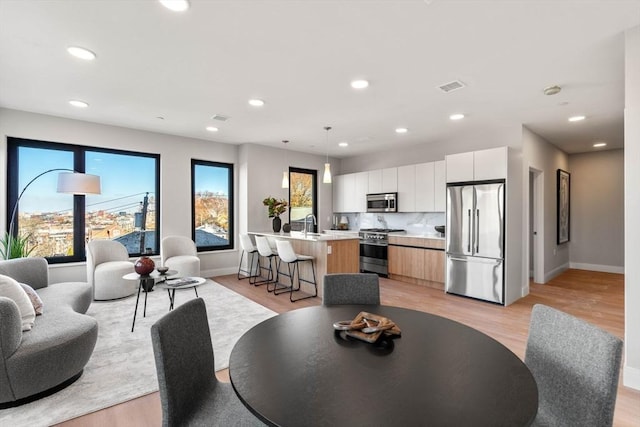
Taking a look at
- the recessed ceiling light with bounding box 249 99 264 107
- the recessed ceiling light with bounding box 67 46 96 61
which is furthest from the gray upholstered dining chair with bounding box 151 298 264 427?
the recessed ceiling light with bounding box 249 99 264 107

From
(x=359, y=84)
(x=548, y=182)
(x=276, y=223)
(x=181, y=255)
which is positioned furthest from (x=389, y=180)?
(x=181, y=255)

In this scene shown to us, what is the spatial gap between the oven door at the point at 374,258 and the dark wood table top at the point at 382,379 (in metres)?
4.65

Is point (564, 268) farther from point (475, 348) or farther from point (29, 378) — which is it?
point (29, 378)

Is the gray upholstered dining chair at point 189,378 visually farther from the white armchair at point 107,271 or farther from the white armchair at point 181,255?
the white armchair at point 181,255

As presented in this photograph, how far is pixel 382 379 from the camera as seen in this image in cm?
110

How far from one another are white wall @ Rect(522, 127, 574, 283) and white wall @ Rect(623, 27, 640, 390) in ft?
8.76

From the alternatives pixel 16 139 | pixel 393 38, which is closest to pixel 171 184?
pixel 16 139

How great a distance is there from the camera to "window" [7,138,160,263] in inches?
176

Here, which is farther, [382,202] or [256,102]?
[382,202]

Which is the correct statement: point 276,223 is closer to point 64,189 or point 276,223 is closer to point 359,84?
point 64,189

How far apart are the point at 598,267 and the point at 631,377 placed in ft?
18.9

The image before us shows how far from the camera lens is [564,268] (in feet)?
22.6

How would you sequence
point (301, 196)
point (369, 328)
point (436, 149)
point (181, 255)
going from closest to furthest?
point (369, 328), point (181, 255), point (436, 149), point (301, 196)

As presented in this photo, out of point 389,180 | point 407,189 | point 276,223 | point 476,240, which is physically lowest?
point 476,240
